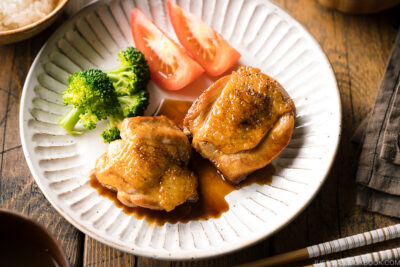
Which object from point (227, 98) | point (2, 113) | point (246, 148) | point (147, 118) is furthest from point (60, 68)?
point (246, 148)

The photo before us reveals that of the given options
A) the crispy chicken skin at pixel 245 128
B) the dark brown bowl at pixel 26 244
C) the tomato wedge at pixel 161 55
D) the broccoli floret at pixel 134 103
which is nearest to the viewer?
the dark brown bowl at pixel 26 244

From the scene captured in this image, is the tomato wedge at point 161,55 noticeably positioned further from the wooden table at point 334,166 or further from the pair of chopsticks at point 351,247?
the pair of chopsticks at point 351,247

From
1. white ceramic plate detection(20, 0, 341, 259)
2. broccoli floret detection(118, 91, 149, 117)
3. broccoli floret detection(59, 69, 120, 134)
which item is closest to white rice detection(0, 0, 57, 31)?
white ceramic plate detection(20, 0, 341, 259)

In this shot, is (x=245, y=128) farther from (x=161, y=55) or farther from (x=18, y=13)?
(x=18, y=13)

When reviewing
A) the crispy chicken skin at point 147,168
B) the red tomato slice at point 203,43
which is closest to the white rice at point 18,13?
the red tomato slice at point 203,43

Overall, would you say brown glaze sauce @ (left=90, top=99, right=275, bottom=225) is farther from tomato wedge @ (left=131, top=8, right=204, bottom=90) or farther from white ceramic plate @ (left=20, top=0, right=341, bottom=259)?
tomato wedge @ (left=131, top=8, right=204, bottom=90)

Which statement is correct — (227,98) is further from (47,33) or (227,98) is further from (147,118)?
(47,33)

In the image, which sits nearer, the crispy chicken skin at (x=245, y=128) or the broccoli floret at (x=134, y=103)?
the crispy chicken skin at (x=245, y=128)
